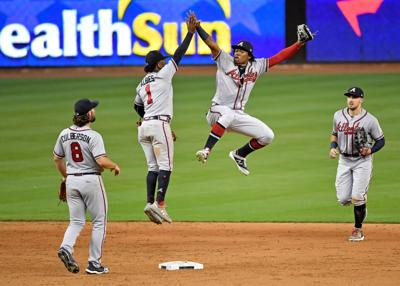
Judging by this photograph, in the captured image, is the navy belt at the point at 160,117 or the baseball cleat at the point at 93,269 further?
the navy belt at the point at 160,117

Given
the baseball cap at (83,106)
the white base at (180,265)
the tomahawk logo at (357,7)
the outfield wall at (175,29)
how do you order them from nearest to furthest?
the baseball cap at (83,106), the white base at (180,265), the tomahawk logo at (357,7), the outfield wall at (175,29)

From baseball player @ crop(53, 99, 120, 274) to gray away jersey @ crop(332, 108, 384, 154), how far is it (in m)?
3.80

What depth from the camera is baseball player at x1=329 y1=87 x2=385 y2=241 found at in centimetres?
1492

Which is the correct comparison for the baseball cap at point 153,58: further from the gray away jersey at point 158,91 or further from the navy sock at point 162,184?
the navy sock at point 162,184

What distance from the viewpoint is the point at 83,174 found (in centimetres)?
1259

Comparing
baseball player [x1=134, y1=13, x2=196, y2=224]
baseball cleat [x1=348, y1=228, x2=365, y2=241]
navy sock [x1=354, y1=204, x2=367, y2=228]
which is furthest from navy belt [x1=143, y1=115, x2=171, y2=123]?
baseball cleat [x1=348, y1=228, x2=365, y2=241]

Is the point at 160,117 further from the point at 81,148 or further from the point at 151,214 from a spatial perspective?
the point at 81,148

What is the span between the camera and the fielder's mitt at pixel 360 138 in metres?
14.9

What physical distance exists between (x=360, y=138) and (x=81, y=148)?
418cm

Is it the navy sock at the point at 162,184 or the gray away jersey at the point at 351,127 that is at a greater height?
the gray away jersey at the point at 351,127

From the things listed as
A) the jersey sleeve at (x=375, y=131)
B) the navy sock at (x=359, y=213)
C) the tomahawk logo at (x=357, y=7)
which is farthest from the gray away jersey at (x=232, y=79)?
the tomahawk logo at (x=357, y=7)

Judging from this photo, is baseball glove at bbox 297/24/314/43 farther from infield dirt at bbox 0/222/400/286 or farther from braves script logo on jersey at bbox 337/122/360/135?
infield dirt at bbox 0/222/400/286

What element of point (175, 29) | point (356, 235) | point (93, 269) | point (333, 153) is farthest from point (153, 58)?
point (175, 29)

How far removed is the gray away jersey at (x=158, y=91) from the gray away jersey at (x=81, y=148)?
2.22 meters
